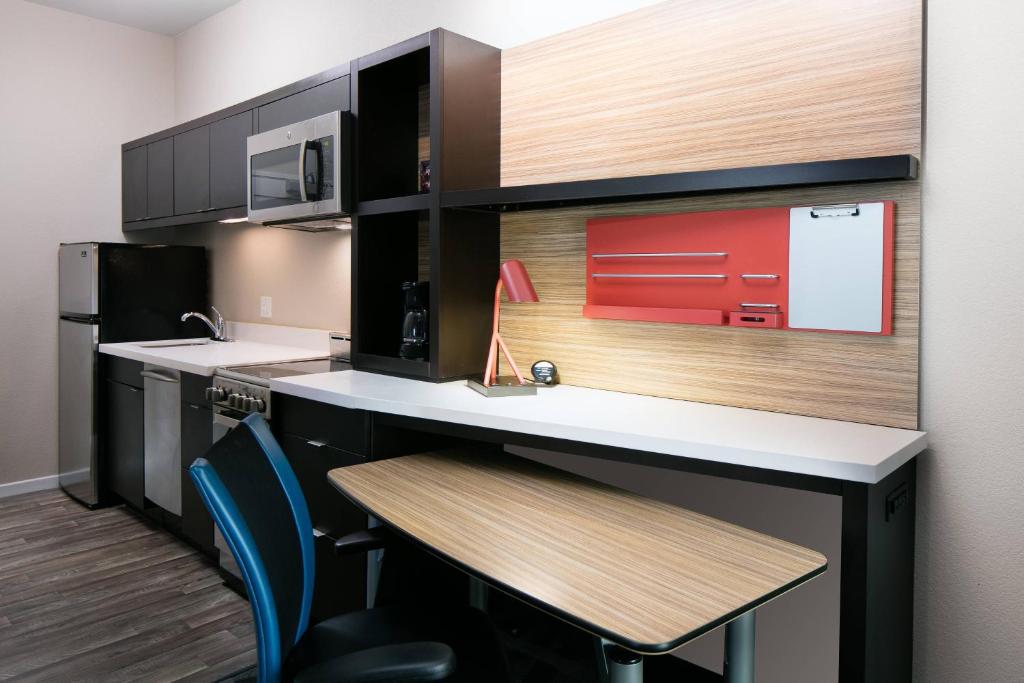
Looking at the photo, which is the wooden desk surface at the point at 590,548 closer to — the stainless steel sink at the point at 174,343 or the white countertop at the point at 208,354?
the white countertop at the point at 208,354

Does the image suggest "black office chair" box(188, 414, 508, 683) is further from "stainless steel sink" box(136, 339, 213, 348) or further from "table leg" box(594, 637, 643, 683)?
"stainless steel sink" box(136, 339, 213, 348)

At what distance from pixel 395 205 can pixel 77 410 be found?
266 cm

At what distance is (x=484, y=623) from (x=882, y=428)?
1.07 metres

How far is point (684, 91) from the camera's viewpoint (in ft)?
6.68

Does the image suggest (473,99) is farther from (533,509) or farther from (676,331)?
(533,509)

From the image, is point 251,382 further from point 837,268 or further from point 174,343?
point 837,268

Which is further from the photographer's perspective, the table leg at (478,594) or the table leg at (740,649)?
the table leg at (478,594)

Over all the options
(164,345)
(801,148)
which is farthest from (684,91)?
(164,345)

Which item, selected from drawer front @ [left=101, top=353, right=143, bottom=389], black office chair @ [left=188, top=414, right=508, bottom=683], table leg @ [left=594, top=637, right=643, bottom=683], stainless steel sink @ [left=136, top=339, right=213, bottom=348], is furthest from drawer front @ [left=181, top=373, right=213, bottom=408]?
table leg @ [left=594, top=637, right=643, bottom=683]

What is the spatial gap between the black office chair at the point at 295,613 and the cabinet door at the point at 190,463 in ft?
5.54

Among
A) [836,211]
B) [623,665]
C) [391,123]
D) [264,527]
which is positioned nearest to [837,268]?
[836,211]

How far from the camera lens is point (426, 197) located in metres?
2.40

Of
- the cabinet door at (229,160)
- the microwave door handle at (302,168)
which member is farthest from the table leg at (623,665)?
the cabinet door at (229,160)

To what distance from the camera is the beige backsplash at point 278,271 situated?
341 centimetres
